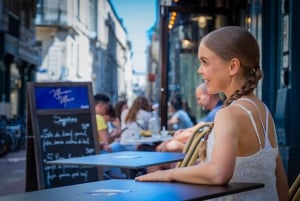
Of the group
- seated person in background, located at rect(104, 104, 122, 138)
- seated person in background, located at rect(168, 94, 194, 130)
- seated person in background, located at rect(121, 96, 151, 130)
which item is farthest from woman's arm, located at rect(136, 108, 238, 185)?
seated person in background, located at rect(168, 94, 194, 130)

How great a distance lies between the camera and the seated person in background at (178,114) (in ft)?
32.4

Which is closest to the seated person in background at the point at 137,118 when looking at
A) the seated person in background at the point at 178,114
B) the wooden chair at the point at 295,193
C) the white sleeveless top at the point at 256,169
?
the seated person in background at the point at 178,114

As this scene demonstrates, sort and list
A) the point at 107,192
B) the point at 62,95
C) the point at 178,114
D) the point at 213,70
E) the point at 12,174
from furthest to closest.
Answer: the point at 12,174 → the point at 178,114 → the point at 62,95 → the point at 213,70 → the point at 107,192

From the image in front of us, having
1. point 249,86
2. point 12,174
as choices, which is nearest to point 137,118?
point 12,174

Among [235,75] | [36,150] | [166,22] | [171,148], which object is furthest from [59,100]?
[235,75]

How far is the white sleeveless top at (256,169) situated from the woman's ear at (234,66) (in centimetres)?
11

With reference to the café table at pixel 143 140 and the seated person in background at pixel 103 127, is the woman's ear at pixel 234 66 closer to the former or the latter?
the seated person in background at pixel 103 127

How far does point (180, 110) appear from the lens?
10.1 meters

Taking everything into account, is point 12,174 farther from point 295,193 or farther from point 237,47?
point 237,47

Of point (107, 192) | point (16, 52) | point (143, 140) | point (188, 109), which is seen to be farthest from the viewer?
point (16, 52)

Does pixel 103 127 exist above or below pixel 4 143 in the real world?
above

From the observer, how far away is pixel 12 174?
1156 centimetres

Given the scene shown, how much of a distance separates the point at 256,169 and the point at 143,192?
431mm

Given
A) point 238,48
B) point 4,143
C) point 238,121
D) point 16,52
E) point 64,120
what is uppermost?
point 16,52
